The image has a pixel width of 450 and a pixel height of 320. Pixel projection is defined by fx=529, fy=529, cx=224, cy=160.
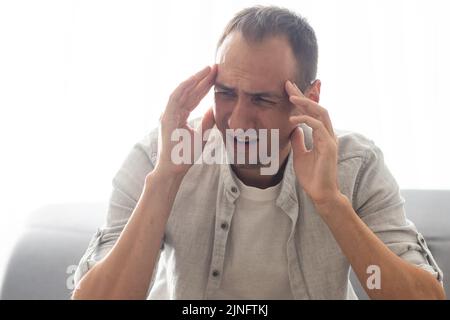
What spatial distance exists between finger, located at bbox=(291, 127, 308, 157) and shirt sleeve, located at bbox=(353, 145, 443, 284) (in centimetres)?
19

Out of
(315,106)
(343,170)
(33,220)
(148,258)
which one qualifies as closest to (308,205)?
(343,170)

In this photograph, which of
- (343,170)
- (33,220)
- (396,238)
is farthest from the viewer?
(33,220)

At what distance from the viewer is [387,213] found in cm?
127

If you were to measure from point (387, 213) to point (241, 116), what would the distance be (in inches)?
16.8

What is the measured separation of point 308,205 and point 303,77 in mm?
319

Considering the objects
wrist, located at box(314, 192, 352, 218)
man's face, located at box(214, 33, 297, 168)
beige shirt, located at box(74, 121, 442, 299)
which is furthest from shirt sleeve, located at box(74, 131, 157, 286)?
wrist, located at box(314, 192, 352, 218)

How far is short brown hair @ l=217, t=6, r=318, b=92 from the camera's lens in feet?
3.97

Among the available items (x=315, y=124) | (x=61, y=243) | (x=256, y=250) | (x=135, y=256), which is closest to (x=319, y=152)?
(x=315, y=124)

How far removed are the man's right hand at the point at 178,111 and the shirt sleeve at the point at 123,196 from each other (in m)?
0.12

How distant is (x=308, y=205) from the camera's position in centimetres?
133

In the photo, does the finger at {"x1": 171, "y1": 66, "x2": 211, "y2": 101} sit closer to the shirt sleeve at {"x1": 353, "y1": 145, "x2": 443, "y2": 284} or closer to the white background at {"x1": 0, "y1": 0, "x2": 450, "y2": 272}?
the shirt sleeve at {"x1": 353, "y1": 145, "x2": 443, "y2": 284}

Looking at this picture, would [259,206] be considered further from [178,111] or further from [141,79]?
[141,79]

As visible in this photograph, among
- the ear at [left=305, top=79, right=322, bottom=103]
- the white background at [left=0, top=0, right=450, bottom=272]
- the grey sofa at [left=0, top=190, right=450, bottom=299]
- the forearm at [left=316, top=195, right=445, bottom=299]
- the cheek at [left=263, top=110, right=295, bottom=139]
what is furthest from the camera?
the white background at [left=0, top=0, right=450, bottom=272]
